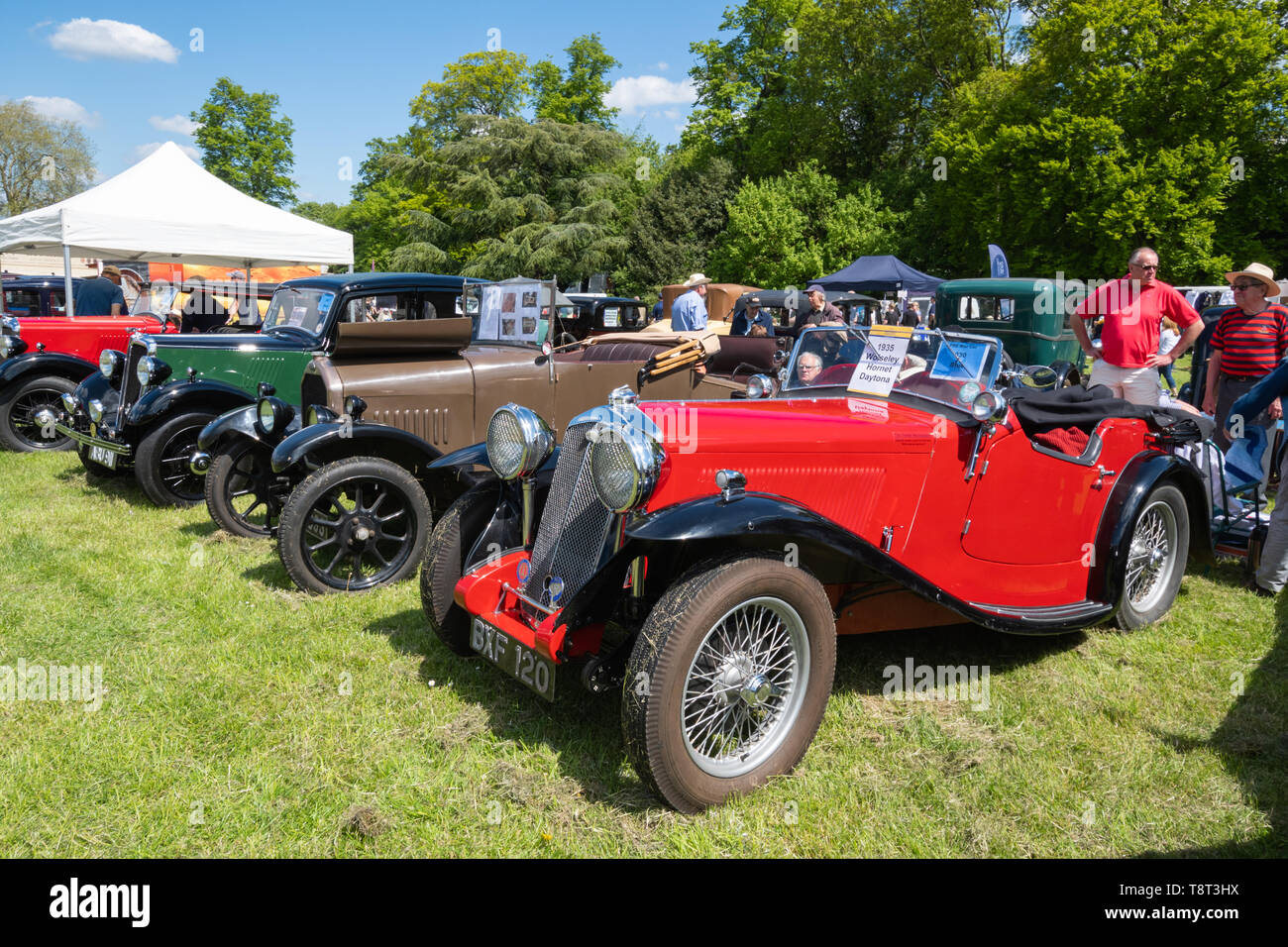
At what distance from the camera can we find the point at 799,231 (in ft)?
108

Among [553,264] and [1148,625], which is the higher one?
[553,264]

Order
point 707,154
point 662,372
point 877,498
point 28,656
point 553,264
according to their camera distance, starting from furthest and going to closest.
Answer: point 707,154
point 553,264
point 662,372
point 28,656
point 877,498

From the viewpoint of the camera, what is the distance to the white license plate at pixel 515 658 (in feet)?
10.1

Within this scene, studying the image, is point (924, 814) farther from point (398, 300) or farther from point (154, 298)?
point (154, 298)

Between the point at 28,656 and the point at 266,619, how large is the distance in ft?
3.49

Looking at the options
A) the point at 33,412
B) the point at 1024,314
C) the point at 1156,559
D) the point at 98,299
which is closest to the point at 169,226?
the point at 98,299

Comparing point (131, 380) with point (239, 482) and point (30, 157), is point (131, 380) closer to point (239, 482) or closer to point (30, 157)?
point (239, 482)

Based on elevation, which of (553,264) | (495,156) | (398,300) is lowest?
(398,300)

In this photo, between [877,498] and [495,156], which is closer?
[877,498]

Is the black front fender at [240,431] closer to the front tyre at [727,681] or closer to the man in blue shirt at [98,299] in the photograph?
the front tyre at [727,681]

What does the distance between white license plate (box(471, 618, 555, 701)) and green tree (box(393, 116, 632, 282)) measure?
98.8 ft

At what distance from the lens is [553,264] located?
32.6 meters

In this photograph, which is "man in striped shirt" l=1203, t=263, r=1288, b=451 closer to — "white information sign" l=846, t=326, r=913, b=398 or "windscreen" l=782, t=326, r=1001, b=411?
"windscreen" l=782, t=326, r=1001, b=411
